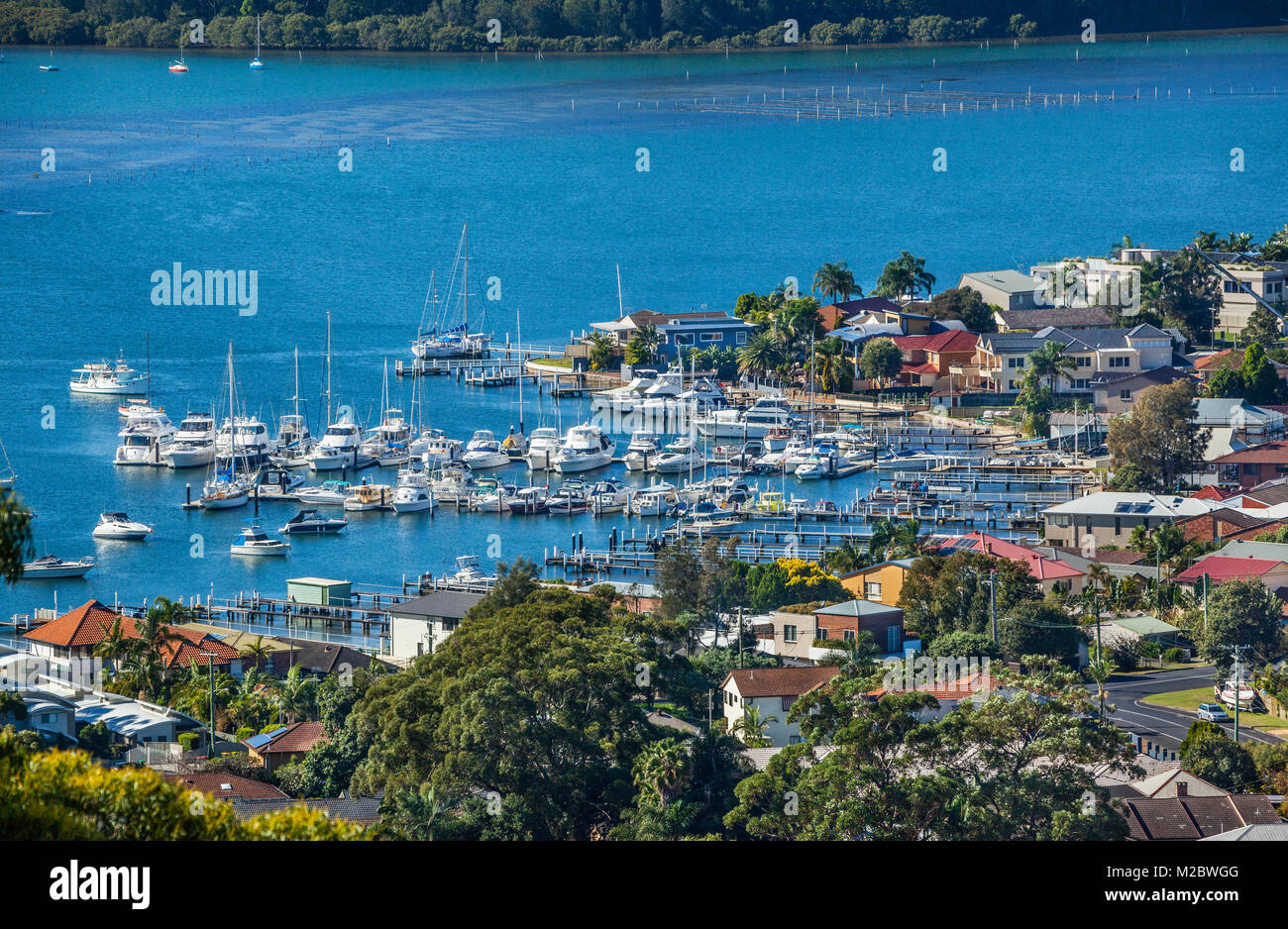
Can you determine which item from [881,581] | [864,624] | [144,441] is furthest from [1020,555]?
[144,441]

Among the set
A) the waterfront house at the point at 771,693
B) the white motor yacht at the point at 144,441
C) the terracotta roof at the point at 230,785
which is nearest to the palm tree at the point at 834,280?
the white motor yacht at the point at 144,441

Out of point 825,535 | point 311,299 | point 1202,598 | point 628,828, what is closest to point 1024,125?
point 311,299

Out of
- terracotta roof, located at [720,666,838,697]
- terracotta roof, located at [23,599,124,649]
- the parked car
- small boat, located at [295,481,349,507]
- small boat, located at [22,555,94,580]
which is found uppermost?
terracotta roof, located at [720,666,838,697]

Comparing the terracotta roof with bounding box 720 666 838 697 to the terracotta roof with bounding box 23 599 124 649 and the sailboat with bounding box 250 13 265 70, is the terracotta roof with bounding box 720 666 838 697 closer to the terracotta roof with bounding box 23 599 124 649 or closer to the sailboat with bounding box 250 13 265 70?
the terracotta roof with bounding box 23 599 124 649

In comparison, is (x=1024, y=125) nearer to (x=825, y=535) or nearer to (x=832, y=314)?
(x=832, y=314)

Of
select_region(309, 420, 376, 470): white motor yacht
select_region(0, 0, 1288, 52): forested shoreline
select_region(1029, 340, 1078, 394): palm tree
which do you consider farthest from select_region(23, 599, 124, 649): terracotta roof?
select_region(0, 0, 1288, 52): forested shoreline

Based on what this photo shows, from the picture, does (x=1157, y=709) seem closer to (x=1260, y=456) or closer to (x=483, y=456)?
(x=1260, y=456)
